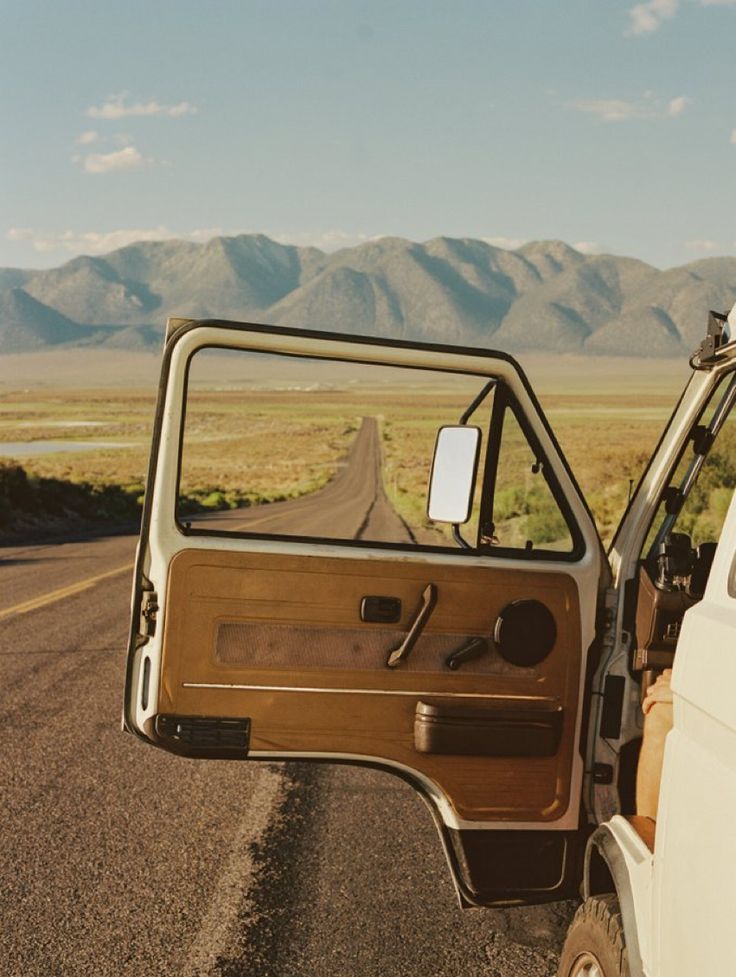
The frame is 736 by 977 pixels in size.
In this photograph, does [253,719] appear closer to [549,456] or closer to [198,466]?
[549,456]

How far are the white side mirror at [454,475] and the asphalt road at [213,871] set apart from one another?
1627 mm

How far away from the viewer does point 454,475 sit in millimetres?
3348

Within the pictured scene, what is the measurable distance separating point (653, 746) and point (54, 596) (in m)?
10.8

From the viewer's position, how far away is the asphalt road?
3869 millimetres

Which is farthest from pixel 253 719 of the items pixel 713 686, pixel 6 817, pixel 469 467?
pixel 6 817

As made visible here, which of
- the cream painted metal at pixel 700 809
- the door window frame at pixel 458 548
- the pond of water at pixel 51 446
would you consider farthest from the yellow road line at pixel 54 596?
the pond of water at pixel 51 446

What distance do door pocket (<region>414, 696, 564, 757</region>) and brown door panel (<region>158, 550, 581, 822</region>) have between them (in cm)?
1

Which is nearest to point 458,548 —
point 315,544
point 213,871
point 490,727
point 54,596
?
point 315,544

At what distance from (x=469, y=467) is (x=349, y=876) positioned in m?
2.25

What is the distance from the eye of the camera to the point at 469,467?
3252 mm

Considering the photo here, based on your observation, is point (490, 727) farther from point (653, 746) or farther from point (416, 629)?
point (653, 746)

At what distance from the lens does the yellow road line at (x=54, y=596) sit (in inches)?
453

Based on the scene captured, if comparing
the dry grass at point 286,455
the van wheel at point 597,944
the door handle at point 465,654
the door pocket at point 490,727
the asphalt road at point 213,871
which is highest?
the door handle at point 465,654

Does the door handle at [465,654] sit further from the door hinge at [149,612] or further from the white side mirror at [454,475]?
the door hinge at [149,612]
